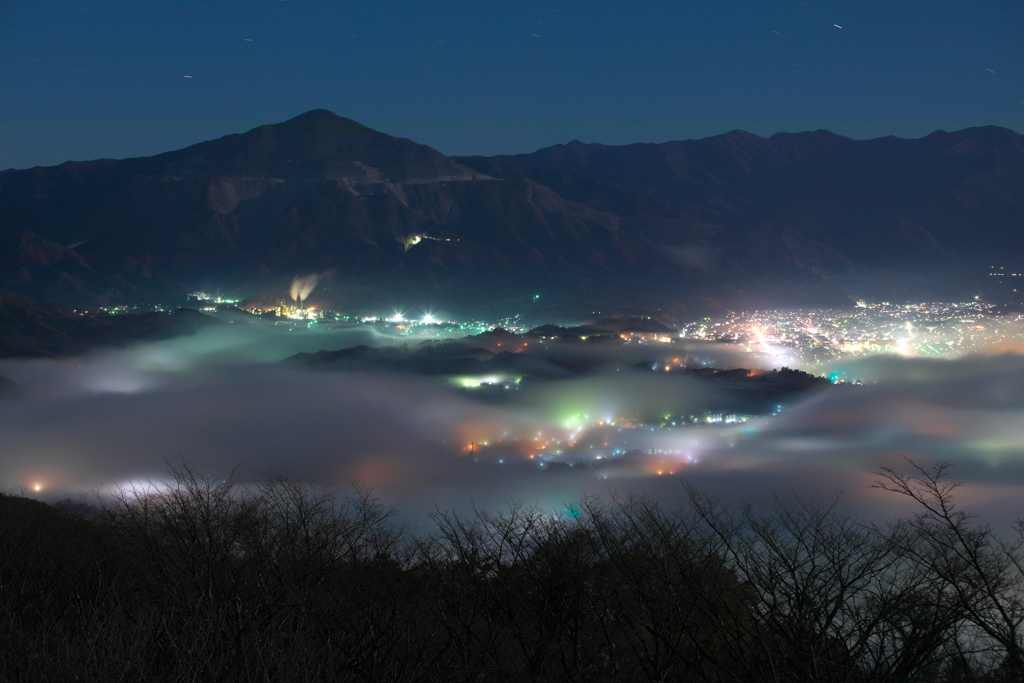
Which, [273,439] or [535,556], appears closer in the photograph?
[535,556]

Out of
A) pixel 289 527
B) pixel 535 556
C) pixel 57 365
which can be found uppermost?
pixel 57 365

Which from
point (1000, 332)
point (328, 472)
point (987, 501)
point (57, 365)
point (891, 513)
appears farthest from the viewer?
point (1000, 332)

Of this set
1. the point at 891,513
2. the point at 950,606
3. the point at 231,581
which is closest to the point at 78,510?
the point at 231,581

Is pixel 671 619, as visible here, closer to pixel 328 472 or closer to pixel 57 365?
pixel 328 472

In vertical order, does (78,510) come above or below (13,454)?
below

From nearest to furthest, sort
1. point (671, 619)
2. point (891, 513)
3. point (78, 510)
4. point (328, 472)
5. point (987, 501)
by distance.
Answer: point (671, 619)
point (78, 510)
point (891, 513)
point (987, 501)
point (328, 472)

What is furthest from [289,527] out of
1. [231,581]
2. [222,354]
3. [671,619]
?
[222,354]

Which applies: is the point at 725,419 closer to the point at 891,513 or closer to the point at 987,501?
the point at 987,501
